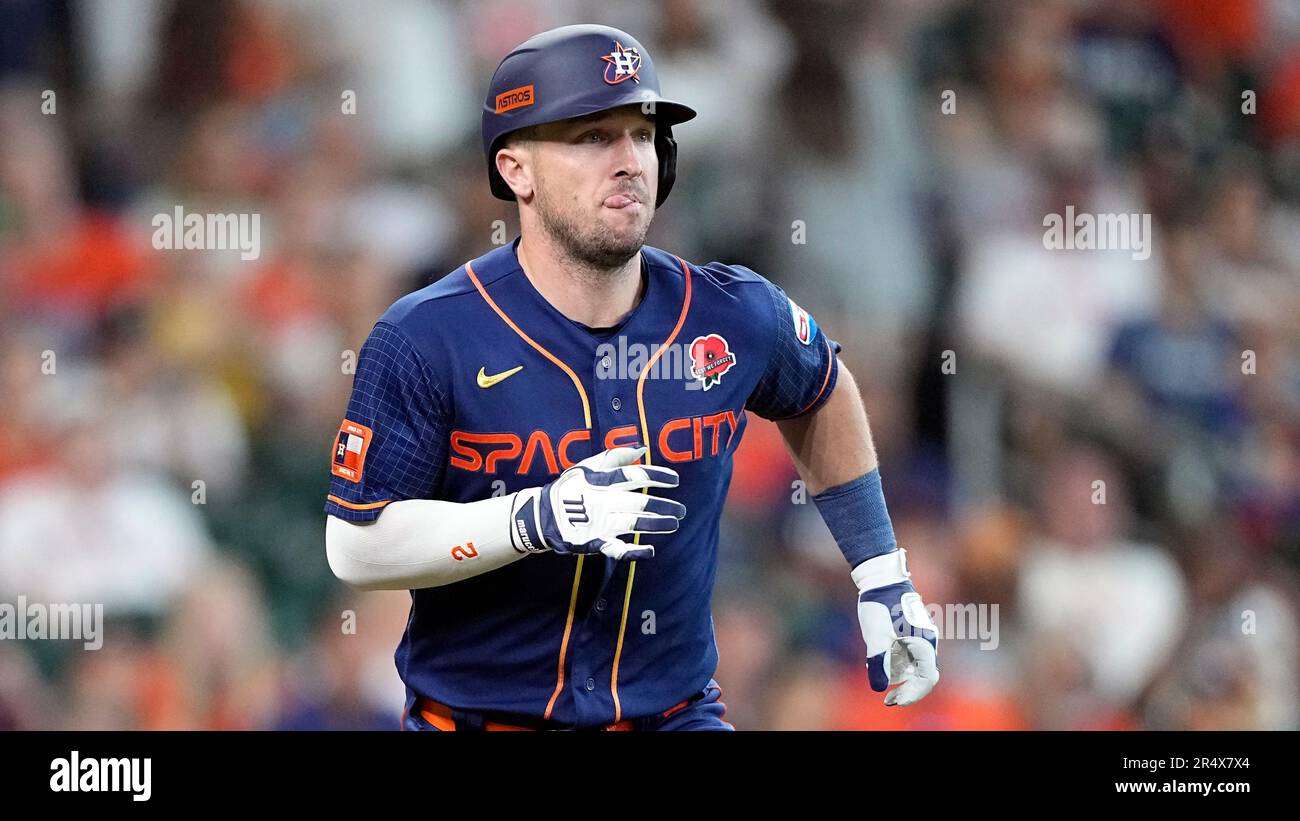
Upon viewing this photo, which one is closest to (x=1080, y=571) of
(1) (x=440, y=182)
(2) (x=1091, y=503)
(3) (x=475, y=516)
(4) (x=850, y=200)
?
(2) (x=1091, y=503)

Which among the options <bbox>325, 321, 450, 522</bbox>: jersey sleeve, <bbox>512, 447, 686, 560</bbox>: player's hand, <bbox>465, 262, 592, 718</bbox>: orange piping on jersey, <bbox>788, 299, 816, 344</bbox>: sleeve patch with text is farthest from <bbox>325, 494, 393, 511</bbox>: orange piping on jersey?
<bbox>788, 299, 816, 344</bbox>: sleeve patch with text

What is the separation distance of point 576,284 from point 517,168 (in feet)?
0.99

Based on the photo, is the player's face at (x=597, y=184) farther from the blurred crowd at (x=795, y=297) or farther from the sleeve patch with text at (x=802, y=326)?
the blurred crowd at (x=795, y=297)

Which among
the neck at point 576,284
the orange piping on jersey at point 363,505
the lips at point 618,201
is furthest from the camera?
the neck at point 576,284

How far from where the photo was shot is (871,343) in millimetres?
6984

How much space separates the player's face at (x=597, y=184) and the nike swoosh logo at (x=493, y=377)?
0.30 meters

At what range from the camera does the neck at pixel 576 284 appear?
3.57 meters

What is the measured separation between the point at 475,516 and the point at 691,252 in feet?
12.6

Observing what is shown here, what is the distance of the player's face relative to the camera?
3.47m

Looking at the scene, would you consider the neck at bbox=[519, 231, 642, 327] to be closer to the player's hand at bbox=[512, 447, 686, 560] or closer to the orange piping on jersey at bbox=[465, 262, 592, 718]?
the orange piping on jersey at bbox=[465, 262, 592, 718]

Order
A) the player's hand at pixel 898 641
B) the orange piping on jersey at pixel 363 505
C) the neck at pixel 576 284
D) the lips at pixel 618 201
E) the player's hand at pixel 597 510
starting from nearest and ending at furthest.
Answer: the player's hand at pixel 597 510 < the orange piping on jersey at pixel 363 505 < the lips at pixel 618 201 < the neck at pixel 576 284 < the player's hand at pixel 898 641

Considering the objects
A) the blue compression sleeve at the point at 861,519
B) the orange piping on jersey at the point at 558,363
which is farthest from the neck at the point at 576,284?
the blue compression sleeve at the point at 861,519

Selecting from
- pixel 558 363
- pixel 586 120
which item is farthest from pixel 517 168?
pixel 558 363

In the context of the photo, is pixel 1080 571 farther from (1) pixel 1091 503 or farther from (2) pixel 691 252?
(2) pixel 691 252
